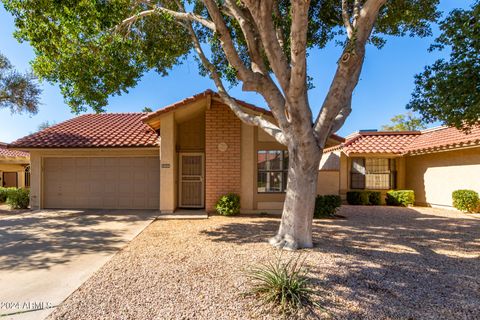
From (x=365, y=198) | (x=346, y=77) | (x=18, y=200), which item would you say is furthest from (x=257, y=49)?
(x=18, y=200)

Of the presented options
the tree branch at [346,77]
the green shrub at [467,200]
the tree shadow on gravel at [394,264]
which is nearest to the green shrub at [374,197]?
the green shrub at [467,200]

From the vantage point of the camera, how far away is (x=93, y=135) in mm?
11875

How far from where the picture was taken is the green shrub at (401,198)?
45.4 ft

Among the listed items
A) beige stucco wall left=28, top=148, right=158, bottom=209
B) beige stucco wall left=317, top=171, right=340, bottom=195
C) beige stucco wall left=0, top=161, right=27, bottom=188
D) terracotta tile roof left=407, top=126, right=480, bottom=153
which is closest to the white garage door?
beige stucco wall left=28, top=148, right=158, bottom=209

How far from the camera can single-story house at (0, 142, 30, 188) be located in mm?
17891

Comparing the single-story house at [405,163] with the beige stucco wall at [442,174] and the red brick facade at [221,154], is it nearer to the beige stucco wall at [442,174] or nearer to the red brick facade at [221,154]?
the beige stucco wall at [442,174]

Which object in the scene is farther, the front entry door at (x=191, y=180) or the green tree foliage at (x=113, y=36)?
the front entry door at (x=191, y=180)

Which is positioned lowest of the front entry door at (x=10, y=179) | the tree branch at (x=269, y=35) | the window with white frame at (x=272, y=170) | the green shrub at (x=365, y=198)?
the green shrub at (x=365, y=198)

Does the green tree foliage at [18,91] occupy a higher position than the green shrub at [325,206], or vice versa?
the green tree foliage at [18,91]

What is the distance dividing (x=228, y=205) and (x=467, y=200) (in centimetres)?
1128

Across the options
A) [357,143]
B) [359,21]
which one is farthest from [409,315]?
[357,143]

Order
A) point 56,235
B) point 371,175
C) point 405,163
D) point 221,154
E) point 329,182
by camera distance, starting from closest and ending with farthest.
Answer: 1. point 56,235
2. point 221,154
3. point 329,182
4. point 371,175
5. point 405,163

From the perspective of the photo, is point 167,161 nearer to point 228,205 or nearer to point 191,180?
point 191,180

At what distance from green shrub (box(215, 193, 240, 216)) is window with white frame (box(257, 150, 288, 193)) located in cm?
129
